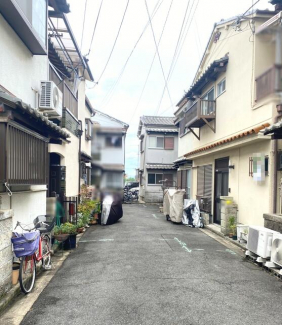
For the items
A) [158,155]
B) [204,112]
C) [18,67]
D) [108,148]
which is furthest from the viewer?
[158,155]

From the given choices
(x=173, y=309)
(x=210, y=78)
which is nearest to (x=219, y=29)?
(x=210, y=78)

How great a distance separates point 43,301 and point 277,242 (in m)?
4.42

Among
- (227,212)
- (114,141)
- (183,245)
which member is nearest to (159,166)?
(227,212)

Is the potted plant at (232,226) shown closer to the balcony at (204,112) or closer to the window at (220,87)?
the balcony at (204,112)

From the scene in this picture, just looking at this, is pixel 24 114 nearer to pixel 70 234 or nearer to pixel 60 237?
pixel 60 237

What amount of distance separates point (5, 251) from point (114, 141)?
232 cm

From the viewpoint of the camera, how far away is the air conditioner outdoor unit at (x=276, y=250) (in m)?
5.05

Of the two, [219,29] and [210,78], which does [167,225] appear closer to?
[210,78]

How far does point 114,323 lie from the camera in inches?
129

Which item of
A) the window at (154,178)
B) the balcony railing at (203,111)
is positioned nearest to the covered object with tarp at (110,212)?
the balcony railing at (203,111)

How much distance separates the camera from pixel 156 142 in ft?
77.0

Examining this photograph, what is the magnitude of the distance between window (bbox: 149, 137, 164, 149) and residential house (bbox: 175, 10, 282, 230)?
959cm

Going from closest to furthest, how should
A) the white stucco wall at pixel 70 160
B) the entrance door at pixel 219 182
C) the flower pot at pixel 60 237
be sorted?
the flower pot at pixel 60 237
the white stucco wall at pixel 70 160
the entrance door at pixel 219 182

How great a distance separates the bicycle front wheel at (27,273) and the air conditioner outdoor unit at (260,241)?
463cm
